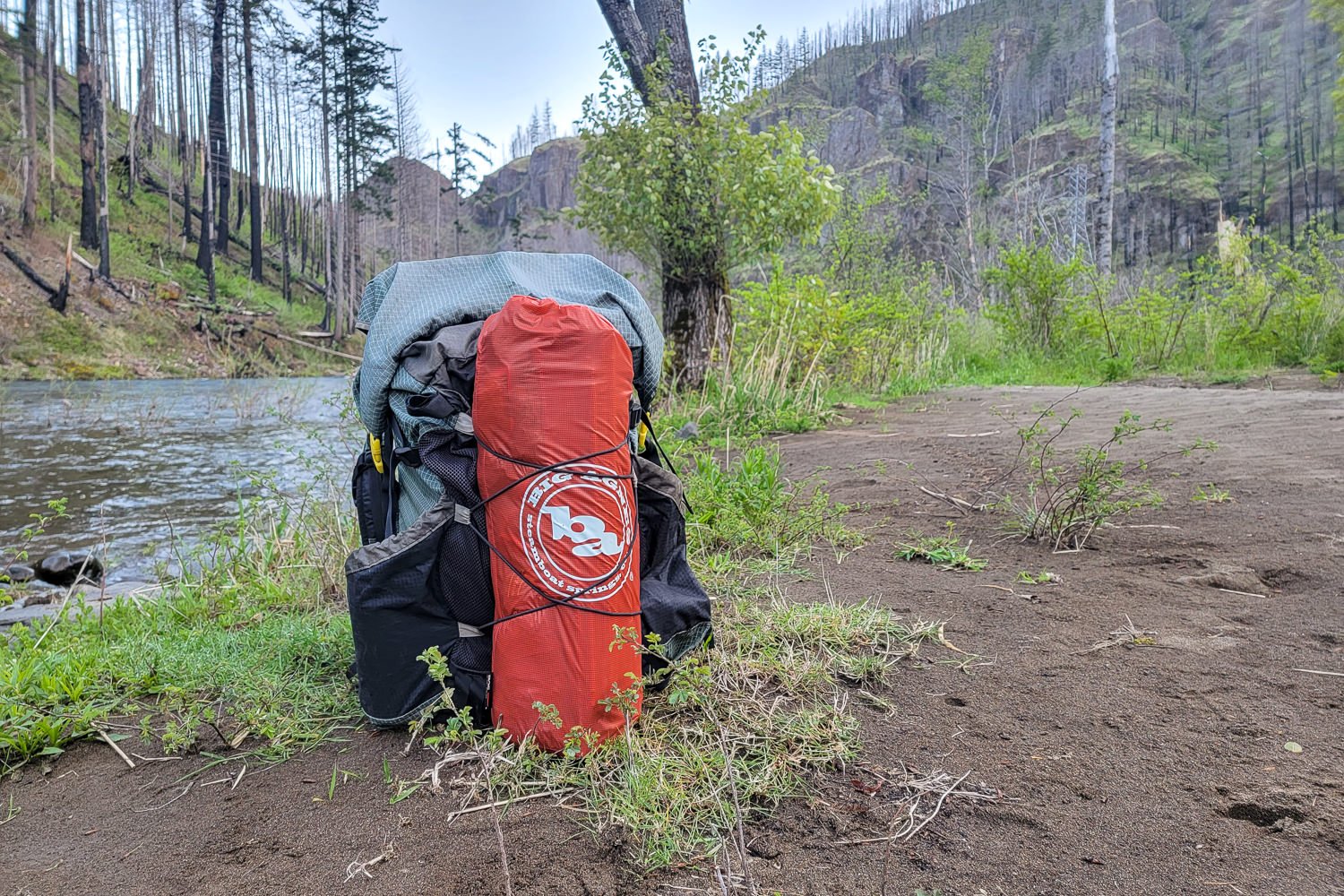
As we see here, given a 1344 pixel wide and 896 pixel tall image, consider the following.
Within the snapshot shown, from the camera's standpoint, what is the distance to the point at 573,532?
1.56 m

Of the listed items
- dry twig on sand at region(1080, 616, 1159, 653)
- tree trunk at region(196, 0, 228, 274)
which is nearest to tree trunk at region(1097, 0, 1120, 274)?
dry twig on sand at region(1080, 616, 1159, 653)

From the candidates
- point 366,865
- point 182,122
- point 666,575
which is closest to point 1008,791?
point 666,575

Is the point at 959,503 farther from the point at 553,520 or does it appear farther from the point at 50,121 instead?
the point at 50,121

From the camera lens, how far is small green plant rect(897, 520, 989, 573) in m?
2.51

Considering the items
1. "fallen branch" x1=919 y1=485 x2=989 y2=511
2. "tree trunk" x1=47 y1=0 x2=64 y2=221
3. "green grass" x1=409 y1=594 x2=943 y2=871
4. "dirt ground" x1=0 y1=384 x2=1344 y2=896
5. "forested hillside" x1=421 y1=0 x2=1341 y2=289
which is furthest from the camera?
"forested hillside" x1=421 y1=0 x2=1341 y2=289

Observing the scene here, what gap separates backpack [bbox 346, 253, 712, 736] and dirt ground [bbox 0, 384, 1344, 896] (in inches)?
8.7

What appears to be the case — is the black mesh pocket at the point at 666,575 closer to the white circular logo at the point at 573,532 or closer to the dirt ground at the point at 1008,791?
the white circular logo at the point at 573,532

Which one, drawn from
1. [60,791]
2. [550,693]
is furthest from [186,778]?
[550,693]

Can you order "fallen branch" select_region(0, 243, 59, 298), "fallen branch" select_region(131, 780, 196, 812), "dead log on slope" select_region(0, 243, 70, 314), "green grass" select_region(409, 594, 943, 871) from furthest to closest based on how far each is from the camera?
"fallen branch" select_region(0, 243, 59, 298)
"dead log on slope" select_region(0, 243, 70, 314)
"fallen branch" select_region(131, 780, 196, 812)
"green grass" select_region(409, 594, 943, 871)

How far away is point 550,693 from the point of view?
148cm

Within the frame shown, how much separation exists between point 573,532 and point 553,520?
5 centimetres

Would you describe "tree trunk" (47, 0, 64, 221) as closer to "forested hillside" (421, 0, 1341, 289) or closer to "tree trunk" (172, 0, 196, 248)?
"tree trunk" (172, 0, 196, 248)

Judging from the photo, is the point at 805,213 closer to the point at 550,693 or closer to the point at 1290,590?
the point at 1290,590

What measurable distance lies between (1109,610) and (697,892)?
1.47 metres
